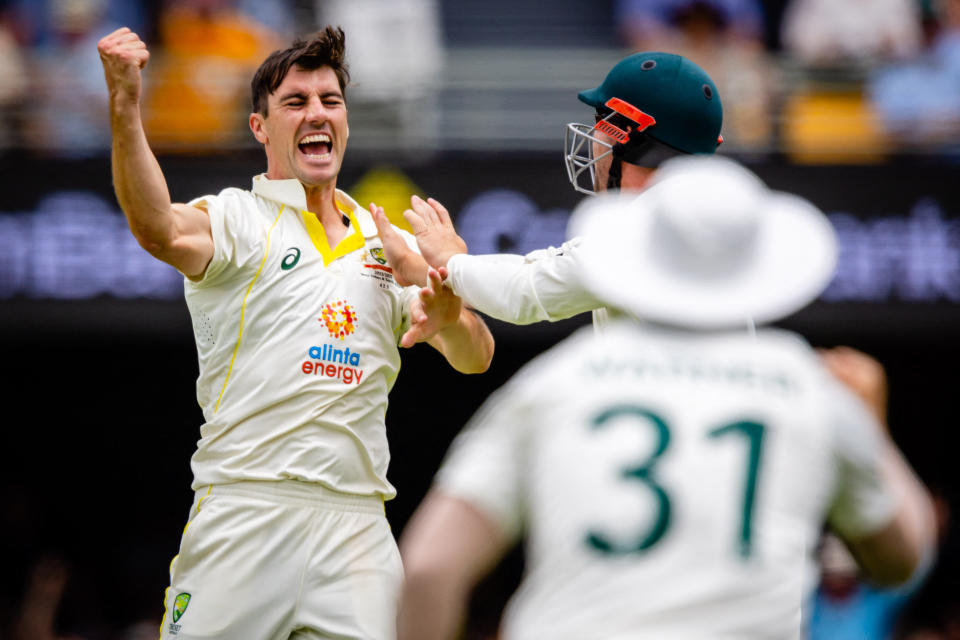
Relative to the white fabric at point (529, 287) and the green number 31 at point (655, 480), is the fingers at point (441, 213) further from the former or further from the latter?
the green number 31 at point (655, 480)

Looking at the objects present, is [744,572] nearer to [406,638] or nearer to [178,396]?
[406,638]

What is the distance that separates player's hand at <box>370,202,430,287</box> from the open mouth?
1.00 feet

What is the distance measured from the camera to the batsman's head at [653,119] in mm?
4504

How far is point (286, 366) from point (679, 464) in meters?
2.27

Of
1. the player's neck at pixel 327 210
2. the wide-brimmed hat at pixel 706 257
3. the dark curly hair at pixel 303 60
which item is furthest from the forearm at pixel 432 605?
the dark curly hair at pixel 303 60

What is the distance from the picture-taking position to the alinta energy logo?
4598 millimetres

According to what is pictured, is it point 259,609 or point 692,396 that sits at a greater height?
point 692,396

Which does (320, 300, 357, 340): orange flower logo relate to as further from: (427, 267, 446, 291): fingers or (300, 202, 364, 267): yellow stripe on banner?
(427, 267, 446, 291): fingers

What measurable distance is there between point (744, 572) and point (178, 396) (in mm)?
9542

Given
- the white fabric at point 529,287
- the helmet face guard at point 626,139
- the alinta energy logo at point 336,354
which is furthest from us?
the alinta energy logo at point 336,354

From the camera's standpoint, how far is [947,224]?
29.9 ft

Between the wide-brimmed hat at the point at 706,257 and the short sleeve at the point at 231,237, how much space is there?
2120 mm

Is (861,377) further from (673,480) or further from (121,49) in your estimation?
(121,49)

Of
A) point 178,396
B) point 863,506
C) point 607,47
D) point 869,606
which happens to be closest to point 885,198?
point 869,606
